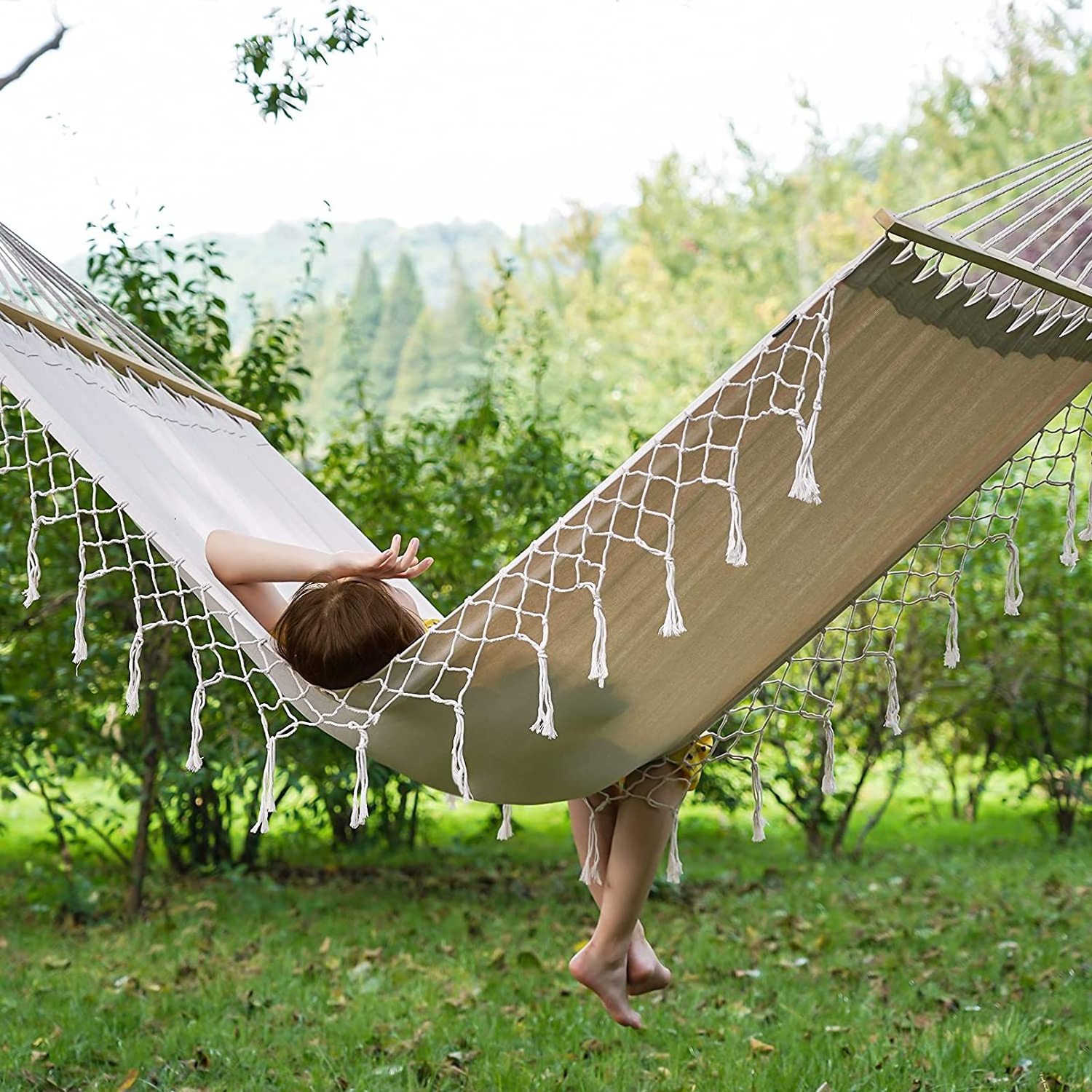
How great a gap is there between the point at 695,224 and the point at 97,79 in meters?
6.48

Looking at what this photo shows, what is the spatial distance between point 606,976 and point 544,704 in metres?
0.49

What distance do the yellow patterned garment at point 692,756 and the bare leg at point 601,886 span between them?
4.1 inches

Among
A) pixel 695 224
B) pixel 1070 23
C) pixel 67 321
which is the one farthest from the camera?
pixel 695 224

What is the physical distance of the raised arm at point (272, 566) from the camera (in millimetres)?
1723

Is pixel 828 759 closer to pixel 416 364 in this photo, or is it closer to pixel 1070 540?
pixel 1070 540

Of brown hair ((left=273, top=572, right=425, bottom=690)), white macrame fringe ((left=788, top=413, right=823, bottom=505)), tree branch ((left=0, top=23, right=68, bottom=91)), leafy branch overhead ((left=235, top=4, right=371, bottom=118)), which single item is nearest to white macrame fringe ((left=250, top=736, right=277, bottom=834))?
brown hair ((left=273, top=572, right=425, bottom=690))

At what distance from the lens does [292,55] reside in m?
3.10

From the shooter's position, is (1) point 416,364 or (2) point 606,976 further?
(1) point 416,364

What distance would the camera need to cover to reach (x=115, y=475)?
6.06 feet

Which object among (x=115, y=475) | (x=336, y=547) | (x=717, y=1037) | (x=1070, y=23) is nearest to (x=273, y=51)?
(x=336, y=547)

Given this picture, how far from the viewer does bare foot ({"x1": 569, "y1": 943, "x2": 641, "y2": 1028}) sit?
1.86 metres

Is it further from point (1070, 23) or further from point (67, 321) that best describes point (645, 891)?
point (1070, 23)

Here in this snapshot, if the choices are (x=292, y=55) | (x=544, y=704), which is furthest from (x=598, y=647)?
(x=292, y=55)

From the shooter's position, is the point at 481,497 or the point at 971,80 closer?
the point at 481,497
